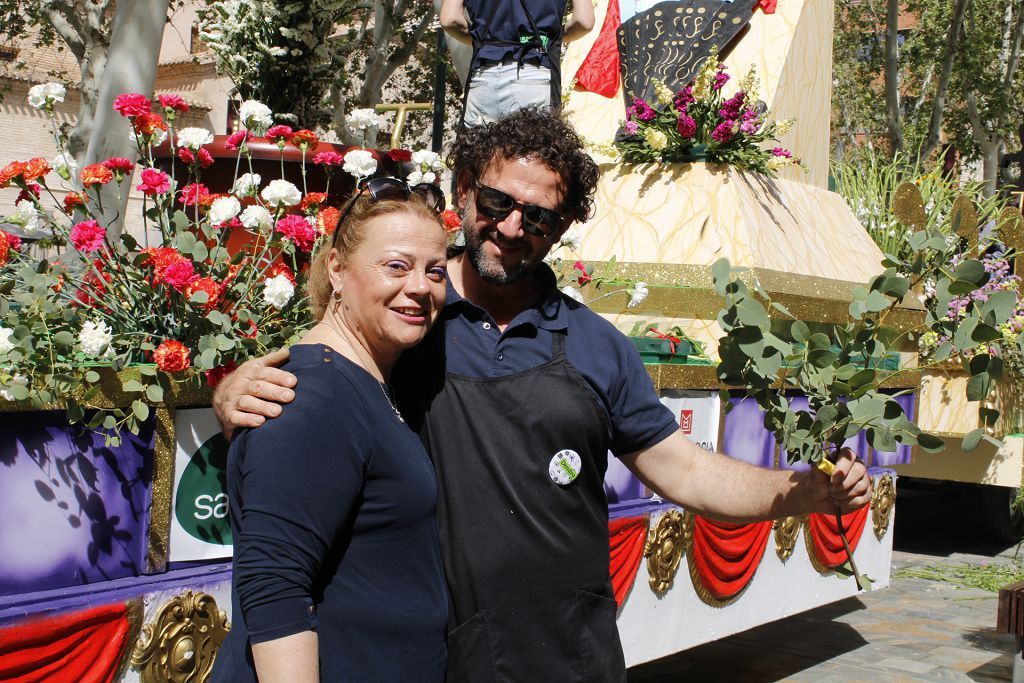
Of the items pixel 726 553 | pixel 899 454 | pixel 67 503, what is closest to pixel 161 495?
pixel 67 503

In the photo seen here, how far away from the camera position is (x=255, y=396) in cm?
174

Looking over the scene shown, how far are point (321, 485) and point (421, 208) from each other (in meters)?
0.60

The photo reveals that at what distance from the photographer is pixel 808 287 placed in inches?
225

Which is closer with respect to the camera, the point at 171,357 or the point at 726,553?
the point at 171,357

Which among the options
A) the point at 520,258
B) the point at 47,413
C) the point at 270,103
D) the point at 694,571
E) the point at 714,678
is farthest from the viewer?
the point at 714,678

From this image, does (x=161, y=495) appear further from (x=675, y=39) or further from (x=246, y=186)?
(x=675, y=39)

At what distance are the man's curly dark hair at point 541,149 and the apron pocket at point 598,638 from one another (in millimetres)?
832

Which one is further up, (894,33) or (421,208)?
(894,33)

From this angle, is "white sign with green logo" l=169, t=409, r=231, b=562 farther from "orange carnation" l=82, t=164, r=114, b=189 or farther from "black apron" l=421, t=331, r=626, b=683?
"black apron" l=421, t=331, r=626, b=683

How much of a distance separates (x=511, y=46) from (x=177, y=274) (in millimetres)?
2687

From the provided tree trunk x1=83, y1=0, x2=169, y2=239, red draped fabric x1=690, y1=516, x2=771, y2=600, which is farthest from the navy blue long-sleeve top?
tree trunk x1=83, y1=0, x2=169, y2=239

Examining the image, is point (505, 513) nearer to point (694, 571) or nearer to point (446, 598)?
point (446, 598)

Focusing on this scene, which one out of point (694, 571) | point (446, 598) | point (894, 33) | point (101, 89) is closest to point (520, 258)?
point (446, 598)

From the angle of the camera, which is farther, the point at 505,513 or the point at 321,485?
the point at 505,513
